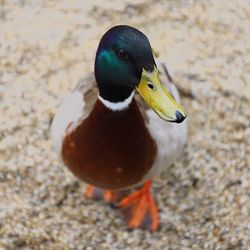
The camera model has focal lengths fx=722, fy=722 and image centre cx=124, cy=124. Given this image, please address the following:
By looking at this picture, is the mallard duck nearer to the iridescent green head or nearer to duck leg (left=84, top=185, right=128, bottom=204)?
the iridescent green head

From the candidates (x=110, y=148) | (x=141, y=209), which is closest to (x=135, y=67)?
(x=110, y=148)

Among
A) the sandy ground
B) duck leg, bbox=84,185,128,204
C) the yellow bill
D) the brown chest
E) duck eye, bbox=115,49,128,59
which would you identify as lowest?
duck leg, bbox=84,185,128,204

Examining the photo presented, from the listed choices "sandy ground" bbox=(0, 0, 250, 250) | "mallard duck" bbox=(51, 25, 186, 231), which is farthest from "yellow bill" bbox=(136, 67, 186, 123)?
"sandy ground" bbox=(0, 0, 250, 250)

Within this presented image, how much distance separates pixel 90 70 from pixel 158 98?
1.71 meters

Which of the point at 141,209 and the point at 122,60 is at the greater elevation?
the point at 122,60

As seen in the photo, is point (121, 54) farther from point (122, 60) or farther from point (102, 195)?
point (102, 195)

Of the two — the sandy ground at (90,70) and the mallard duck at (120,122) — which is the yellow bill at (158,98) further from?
the sandy ground at (90,70)

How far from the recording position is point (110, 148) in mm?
3232

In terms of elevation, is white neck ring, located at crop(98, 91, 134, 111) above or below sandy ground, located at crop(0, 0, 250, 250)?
above

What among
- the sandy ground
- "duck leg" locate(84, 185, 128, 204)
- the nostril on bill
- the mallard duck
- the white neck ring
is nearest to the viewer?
the nostril on bill

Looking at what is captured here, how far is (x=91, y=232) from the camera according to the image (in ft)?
12.0

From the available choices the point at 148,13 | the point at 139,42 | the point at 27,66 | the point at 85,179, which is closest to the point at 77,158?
the point at 85,179

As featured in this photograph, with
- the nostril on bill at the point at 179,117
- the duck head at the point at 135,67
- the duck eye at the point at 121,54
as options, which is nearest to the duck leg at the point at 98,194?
the duck head at the point at 135,67

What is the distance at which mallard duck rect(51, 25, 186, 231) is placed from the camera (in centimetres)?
280
